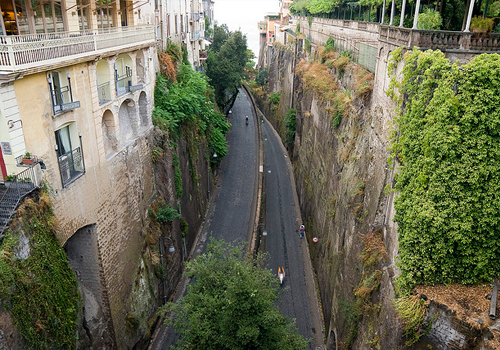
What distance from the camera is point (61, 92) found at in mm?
13570

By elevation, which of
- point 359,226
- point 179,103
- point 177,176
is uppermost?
point 179,103

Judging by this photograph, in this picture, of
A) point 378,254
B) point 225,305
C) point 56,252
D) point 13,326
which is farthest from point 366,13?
point 13,326

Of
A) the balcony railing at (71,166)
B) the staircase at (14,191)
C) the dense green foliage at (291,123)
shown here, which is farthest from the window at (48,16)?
the dense green foliage at (291,123)

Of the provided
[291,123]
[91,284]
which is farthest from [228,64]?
[91,284]

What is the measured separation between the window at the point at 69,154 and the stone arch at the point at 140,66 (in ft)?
24.7

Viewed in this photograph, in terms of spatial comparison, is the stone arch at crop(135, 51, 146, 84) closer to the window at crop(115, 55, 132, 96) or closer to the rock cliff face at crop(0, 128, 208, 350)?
the window at crop(115, 55, 132, 96)

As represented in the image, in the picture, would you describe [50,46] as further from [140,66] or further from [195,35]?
[195,35]

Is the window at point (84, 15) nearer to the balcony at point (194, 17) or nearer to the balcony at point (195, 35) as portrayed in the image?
the balcony at point (195, 35)

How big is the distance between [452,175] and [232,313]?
8302 mm

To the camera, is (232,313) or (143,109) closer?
(232,313)

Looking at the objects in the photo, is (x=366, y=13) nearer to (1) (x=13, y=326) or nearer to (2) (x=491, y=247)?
(2) (x=491, y=247)

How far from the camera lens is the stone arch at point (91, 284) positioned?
15.8m

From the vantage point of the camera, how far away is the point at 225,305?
570 inches

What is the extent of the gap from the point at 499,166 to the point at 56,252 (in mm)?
13668
